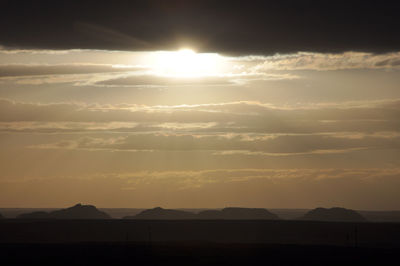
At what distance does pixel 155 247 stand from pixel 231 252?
14.3 m

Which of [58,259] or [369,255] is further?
[369,255]

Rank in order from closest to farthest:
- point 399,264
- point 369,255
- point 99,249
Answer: point 399,264
point 369,255
point 99,249

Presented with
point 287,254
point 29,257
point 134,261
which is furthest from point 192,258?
point 29,257

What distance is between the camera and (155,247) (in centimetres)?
11438

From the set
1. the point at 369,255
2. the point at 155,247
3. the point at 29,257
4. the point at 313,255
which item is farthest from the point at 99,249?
the point at 369,255

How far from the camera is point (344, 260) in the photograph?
9394cm

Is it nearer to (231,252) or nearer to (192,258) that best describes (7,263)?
(192,258)

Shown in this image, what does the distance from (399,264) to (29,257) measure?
163ft

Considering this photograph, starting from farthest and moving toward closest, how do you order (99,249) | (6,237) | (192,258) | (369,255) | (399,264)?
(6,237) < (99,249) < (369,255) < (192,258) < (399,264)

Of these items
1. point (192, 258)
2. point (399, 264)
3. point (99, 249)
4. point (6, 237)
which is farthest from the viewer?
point (6, 237)

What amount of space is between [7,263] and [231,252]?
112 ft

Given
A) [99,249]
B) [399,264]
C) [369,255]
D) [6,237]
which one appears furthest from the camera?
[6,237]

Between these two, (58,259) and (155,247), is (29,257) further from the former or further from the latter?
(155,247)

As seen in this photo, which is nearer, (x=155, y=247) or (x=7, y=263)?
(x=7, y=263)
